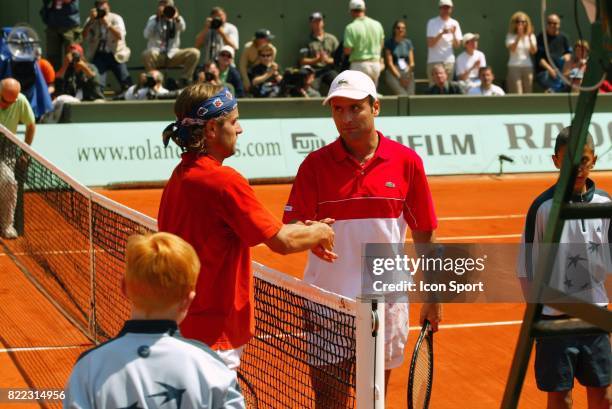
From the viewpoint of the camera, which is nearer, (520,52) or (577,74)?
(577,74)

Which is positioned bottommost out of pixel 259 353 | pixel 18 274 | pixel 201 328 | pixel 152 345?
pixel 18 274

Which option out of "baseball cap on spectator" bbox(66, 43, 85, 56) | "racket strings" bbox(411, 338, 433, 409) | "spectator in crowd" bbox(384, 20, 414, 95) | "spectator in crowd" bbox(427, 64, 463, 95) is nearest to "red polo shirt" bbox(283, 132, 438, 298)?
"racket strings" bbox(411, 338, 433, 409)

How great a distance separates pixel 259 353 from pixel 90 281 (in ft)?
10.6

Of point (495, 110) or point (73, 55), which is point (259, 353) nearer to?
point (73, 55)

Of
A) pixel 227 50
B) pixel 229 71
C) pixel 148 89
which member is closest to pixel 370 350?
→ pixel 148 89

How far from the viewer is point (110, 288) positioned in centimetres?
873

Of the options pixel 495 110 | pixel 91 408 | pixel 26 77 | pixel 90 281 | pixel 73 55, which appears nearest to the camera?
pixel 91 408

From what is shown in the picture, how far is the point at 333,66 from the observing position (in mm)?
22156

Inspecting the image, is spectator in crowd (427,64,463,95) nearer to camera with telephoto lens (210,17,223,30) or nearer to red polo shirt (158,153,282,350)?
camera with telephoto lens (210,17,223,30)

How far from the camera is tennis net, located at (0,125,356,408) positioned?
16.4ft

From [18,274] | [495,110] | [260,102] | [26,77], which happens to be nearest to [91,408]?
[18,274]

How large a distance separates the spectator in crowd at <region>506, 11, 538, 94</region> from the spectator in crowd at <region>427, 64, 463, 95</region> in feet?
7.25

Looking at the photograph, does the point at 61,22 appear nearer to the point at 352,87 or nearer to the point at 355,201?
the point at 352,87

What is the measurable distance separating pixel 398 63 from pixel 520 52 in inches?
113
